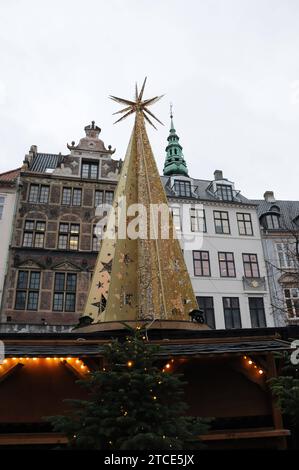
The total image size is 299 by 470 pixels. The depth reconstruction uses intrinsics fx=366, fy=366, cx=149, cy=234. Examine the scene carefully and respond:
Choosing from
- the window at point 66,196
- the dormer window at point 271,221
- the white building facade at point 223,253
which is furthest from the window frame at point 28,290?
the dormer window at point 271,221

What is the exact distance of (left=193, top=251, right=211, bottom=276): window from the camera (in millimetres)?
21828

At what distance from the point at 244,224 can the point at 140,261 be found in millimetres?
15158

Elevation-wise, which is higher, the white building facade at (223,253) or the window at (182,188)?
the window at (182,188)

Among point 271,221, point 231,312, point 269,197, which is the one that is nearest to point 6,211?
point 231,312

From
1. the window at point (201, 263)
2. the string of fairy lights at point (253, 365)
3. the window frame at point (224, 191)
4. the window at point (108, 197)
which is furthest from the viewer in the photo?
the window frame at point (224, 191)

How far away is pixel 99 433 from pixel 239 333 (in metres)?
4.79

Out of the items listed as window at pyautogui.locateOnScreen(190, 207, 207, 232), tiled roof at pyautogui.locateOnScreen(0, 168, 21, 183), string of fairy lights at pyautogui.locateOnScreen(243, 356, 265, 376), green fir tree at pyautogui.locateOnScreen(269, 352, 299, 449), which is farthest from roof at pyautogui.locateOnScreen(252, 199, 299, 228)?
green fir tree at pyautogui.locateOnScreen(269, 352, 299, 449)

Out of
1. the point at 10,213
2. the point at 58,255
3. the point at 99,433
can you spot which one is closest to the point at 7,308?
the point at 58,255

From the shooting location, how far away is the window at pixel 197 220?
23109 millimetres

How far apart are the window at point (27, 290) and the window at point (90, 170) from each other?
260 inches

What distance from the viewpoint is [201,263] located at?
22125 millimetres

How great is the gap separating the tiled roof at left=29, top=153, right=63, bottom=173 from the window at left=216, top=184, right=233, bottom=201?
35.5 ft

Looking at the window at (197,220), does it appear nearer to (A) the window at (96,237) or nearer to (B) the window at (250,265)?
(B) the window at (250,265)

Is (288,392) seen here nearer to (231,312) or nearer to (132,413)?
(132,413)
